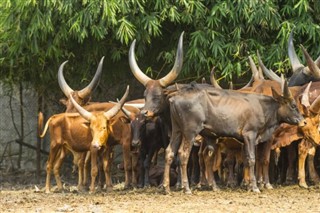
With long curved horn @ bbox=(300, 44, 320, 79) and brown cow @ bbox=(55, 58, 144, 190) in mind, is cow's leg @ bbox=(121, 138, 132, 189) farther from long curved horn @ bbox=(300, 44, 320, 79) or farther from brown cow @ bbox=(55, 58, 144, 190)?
long curved horn @ bbox=(300, 44, 320, 79)

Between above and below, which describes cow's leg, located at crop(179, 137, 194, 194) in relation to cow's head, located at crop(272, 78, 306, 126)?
below

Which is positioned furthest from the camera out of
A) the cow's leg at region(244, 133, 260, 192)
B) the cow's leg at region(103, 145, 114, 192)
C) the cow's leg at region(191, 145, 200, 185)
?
the cow's leg at region(191, 145, 200, 185)

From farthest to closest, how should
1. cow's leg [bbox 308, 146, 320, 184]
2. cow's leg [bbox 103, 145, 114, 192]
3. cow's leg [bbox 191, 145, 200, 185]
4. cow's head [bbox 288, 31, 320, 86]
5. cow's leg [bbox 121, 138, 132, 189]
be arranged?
cow's head [bbox 288, 31, 320, 86], cow's leg [bbox 191, 145, 200, 185], cow's leg [bbox 121, 138, 132, 189], cow's leg [bbox 103, 145, 114, 192], cow's leg [bbox 308, 146, 320, 184]

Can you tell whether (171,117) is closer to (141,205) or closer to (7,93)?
(141,205)

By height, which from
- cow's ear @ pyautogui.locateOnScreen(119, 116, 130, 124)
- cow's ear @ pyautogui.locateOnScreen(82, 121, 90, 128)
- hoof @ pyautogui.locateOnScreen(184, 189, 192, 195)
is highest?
cow's ear @ pyautogui.locateOnScreen(119, 116, 130, 124)

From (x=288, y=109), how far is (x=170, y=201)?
2.24 meters

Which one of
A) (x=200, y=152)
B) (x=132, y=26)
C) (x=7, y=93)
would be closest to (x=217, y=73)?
(x=132, y=26)

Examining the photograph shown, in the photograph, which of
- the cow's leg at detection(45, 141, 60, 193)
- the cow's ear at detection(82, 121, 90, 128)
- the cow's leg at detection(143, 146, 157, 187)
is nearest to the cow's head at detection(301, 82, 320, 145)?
the cow's leg at detection(143, 146, 157, 187)

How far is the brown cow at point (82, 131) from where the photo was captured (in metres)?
13.3

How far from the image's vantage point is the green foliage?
15.1 metres

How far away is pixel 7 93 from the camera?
61.6 feet

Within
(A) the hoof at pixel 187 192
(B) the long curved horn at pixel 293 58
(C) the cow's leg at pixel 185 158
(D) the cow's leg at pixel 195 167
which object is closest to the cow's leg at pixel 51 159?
(D) the cow's leg at pixel 195 167

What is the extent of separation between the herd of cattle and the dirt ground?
329 mm

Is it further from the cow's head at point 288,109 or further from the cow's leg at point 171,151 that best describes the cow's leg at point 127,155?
the cow's head at point 288,109
